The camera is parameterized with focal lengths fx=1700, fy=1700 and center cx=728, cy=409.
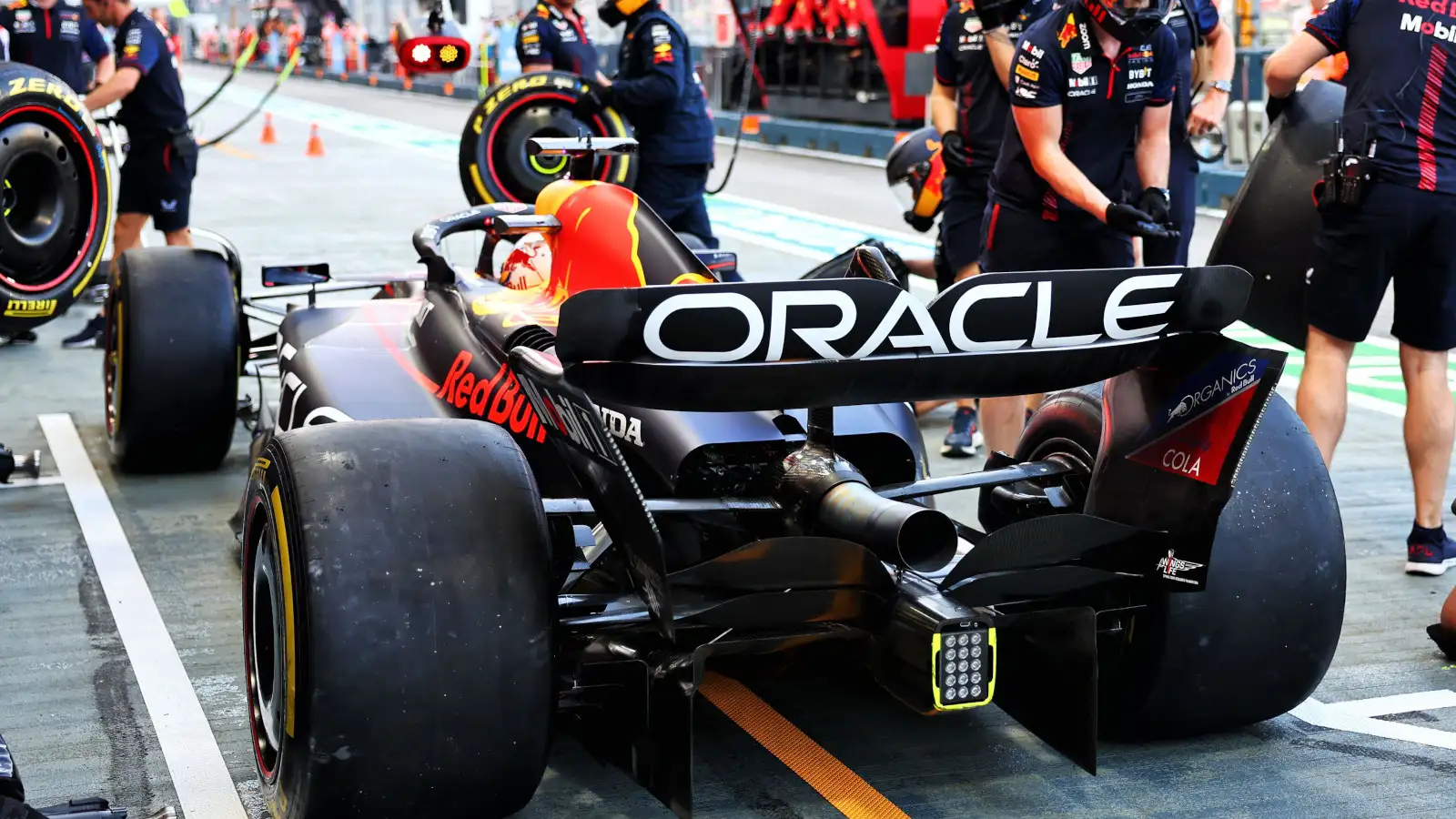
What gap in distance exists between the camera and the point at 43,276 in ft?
19.9

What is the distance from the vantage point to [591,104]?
8.94 meters

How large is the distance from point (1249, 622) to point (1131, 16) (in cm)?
219

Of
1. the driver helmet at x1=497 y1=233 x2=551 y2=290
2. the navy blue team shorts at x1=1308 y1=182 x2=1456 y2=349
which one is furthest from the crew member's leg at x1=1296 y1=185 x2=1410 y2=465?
the driver helmet at x1=497 y1=233 x2=551 y2=290

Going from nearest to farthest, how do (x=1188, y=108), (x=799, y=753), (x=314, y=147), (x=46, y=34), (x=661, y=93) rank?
(x=799, y=753) → (x=1188, y=108) → (x=661, y=93) → (x=46, y=34) → (x=314, y=147)

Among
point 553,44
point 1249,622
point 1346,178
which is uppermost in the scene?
point 553,44

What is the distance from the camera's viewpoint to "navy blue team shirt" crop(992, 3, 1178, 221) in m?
5.26

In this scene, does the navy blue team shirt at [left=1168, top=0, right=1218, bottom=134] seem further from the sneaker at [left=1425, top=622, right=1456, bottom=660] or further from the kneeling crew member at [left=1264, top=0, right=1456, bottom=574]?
the sneaker at [left=1425, top=622, right=1456, bottom=660]

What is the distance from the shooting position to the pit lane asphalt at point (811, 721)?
143 inches

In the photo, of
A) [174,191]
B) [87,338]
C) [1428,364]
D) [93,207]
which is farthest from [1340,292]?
[87,338]

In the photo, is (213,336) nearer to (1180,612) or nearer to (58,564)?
(58,564)

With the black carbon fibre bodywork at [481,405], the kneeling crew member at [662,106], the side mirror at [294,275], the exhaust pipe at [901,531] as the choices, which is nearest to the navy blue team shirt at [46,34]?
the kneeling crew member at [662,106]

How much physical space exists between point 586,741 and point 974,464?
3550 mm

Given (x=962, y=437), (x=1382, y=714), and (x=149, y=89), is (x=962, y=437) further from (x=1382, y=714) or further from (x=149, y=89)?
(x=149, y=89)

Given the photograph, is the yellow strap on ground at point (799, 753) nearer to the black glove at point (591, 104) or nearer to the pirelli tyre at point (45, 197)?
the pirelli tyre at point (45, 197)
